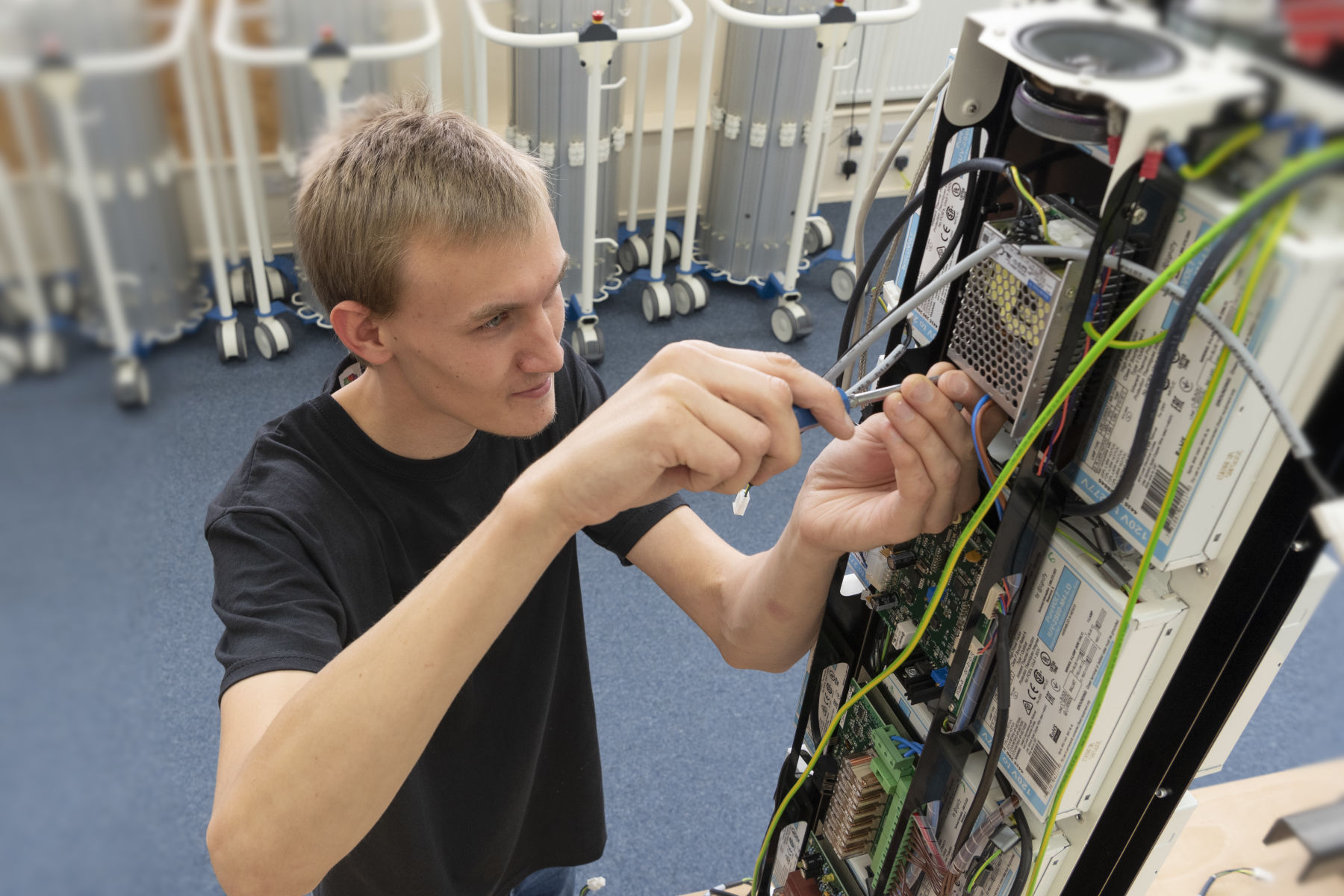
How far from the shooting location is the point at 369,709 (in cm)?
88

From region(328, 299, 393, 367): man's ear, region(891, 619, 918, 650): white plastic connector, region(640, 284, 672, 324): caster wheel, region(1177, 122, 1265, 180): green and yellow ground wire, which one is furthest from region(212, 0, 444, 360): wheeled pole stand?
region(640, 284, 672, 324): caster wheel

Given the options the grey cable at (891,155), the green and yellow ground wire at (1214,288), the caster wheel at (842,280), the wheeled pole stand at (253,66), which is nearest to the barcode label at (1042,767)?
the green and yellow ground wire at (1214,288)

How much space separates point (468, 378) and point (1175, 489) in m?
0.75

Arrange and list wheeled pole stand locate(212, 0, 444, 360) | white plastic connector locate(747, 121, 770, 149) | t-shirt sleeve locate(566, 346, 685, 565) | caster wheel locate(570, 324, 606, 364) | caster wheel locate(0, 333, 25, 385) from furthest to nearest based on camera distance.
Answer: white plastic connector locate(747, 121, 770, 149)
caster wheel locate(570, 324, 606, 364)
t-shirt sleeve locate(566, 346, 685, 565)
wheeled pole stand locate(212, 0, 444, 360)
caster wheel locate(0, 333, 25, 385)

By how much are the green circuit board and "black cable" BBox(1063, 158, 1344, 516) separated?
0.15m

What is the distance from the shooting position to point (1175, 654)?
825 millimetres

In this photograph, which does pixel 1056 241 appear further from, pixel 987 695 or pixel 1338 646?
pixel 987 695

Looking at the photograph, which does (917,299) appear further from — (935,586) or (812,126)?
(812,126)

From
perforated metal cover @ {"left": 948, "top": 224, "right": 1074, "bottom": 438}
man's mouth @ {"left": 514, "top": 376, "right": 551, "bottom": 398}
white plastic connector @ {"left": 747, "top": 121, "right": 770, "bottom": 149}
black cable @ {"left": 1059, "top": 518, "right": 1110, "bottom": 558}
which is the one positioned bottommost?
white plastic connector @ {"left": 747, "top": 121, "right": 770, "bottom": 149}

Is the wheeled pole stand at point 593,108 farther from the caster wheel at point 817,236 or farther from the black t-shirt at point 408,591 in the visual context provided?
the black t-shirt at point 408,591

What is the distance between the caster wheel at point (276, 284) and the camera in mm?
3227

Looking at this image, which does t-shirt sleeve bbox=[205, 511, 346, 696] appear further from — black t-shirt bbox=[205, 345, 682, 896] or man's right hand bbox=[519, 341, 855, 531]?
man's right hand bbox=[519, 341, 855, 531]

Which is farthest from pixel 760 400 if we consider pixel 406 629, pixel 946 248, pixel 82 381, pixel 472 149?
pixel 82 381

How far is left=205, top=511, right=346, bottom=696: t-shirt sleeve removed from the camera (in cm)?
100
